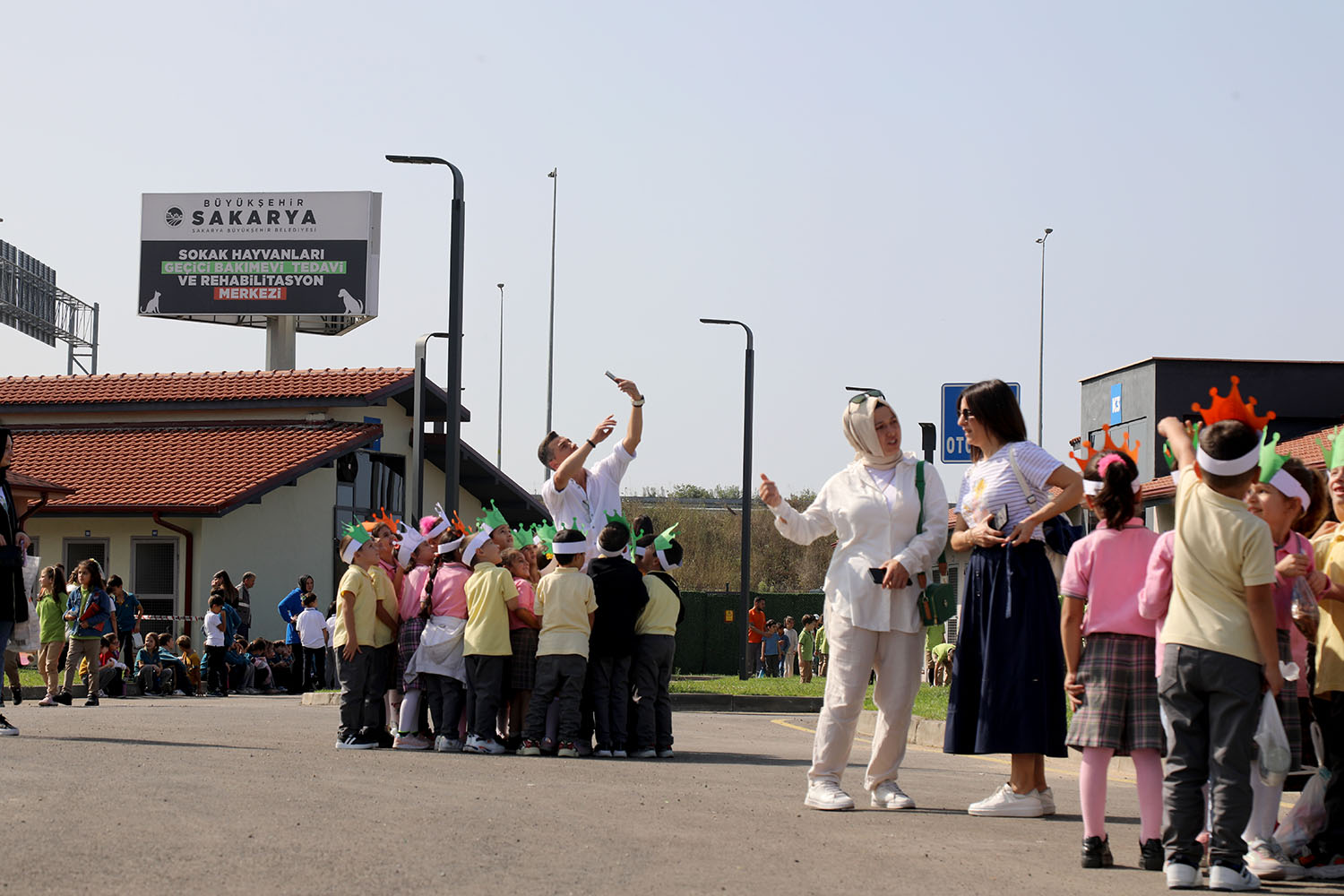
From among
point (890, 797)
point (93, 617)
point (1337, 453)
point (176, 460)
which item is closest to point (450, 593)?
point (890, 797)

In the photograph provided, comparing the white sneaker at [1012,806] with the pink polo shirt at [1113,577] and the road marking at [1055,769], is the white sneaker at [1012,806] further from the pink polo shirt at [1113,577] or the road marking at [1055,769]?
the pink polo shirt at [1113,577]

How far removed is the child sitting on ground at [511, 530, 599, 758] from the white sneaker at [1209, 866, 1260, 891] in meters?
5.97

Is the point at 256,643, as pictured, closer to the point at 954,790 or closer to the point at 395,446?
the point at 395,446

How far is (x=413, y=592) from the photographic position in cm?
1182

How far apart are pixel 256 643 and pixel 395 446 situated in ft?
33.1

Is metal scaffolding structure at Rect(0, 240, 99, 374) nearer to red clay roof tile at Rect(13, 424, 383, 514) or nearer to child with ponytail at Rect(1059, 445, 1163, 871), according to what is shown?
red clay roof tile at Rect(13, 424, 383, 514)

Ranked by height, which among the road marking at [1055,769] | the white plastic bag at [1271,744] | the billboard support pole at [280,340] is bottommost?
the road marking at [1055,769]

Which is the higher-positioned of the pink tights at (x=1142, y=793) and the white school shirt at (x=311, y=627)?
the pink tights at (x=1142, y=793)

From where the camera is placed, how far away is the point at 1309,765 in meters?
6.41

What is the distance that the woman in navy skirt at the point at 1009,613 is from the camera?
7270mm

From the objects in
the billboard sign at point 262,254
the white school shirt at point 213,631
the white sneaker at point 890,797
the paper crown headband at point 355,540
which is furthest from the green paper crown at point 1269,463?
the billboard sign at point 262,254

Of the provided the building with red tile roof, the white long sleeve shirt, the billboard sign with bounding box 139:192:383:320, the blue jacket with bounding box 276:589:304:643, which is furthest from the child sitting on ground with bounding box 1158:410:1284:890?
the billboard sign with bounding box 139:192:383:320

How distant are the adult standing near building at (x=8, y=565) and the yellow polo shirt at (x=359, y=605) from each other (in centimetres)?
209

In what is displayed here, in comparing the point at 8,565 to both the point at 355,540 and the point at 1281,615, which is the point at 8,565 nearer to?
the point at 355,540
